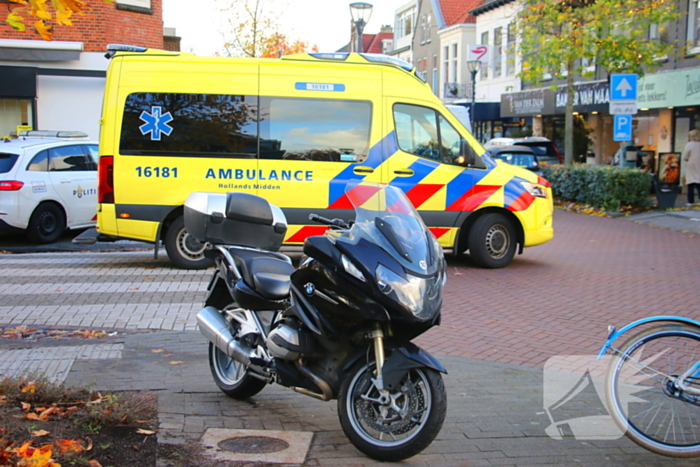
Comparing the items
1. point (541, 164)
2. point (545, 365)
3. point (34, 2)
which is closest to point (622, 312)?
point (545, 365)

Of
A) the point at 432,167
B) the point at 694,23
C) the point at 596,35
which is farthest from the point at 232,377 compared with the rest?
the point at 694,23

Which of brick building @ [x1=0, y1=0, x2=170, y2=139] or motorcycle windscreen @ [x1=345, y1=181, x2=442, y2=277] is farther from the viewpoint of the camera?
brick building @ [x1=0, y1=0, x2=170, y2=139]

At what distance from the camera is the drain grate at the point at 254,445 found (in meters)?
4.14

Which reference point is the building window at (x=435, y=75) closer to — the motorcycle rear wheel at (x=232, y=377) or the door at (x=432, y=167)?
the door at (x=432, y=167)

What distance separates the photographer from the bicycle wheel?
3.96m

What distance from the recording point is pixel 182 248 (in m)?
9.99

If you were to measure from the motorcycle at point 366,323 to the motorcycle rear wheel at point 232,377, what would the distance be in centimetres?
23

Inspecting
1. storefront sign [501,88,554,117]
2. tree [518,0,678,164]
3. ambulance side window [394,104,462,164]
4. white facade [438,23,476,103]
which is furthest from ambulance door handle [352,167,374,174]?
white facade [438,23,476,103]

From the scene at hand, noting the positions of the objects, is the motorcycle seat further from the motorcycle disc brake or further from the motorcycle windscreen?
the motorcycle disc brake

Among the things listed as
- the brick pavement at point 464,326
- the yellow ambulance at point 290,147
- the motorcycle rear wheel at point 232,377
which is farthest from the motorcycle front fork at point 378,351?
the yellow ambulance at point 290,147

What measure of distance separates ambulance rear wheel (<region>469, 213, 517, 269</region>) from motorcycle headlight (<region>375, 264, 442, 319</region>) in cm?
664

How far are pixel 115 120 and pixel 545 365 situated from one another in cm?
625

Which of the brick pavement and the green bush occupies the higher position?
the green bush

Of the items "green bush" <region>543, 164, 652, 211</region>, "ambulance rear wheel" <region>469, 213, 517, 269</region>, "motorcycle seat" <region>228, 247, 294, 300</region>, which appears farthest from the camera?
"green bush" <region>543, 164, 652, 211</region>
